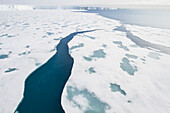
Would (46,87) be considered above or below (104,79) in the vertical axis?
below

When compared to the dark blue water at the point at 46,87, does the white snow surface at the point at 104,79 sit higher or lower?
higher

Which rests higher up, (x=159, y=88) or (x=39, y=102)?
(x=159, y=88)

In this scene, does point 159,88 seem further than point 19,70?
No

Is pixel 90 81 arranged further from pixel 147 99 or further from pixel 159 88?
pixel 159 88

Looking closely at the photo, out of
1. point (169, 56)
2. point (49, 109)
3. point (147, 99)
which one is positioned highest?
point (169, 56)

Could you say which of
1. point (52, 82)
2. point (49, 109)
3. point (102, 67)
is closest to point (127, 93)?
point (102, 67)

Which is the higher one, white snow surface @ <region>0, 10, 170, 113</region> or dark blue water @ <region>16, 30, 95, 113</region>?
white snow surface @ <region>0, 10, 170, 113</region>

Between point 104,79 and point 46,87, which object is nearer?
point 46,87

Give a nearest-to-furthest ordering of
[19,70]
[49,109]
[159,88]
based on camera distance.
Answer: [49,109] < [159,88] < [19,70]
